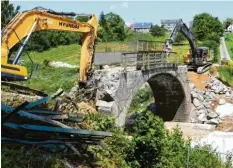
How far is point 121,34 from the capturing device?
59906 millimetres

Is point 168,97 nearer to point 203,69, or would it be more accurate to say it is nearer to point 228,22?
point 203,69

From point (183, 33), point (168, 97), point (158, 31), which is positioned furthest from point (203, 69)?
point (158, 31)

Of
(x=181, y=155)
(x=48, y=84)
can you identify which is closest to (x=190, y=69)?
(x=48, y=84)

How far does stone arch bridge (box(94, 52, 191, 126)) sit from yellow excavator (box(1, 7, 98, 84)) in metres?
0.84

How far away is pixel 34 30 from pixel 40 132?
3.76 m

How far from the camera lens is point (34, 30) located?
11.7 m

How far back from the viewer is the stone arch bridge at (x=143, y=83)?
46.0 ft

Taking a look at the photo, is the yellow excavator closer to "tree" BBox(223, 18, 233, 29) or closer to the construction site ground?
the construction site ground

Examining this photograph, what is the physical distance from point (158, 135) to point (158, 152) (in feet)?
1.37

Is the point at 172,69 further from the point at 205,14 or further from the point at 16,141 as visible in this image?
the point at 205,14

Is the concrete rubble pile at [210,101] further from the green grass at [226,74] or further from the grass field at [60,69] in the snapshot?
the grass field at [60,69]

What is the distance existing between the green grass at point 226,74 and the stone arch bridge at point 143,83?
5082 millimetres

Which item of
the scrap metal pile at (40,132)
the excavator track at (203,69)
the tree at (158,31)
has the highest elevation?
the tree at (158,31)

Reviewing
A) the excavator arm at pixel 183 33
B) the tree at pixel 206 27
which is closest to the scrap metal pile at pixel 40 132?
the excavator arm at pixel 183 33
